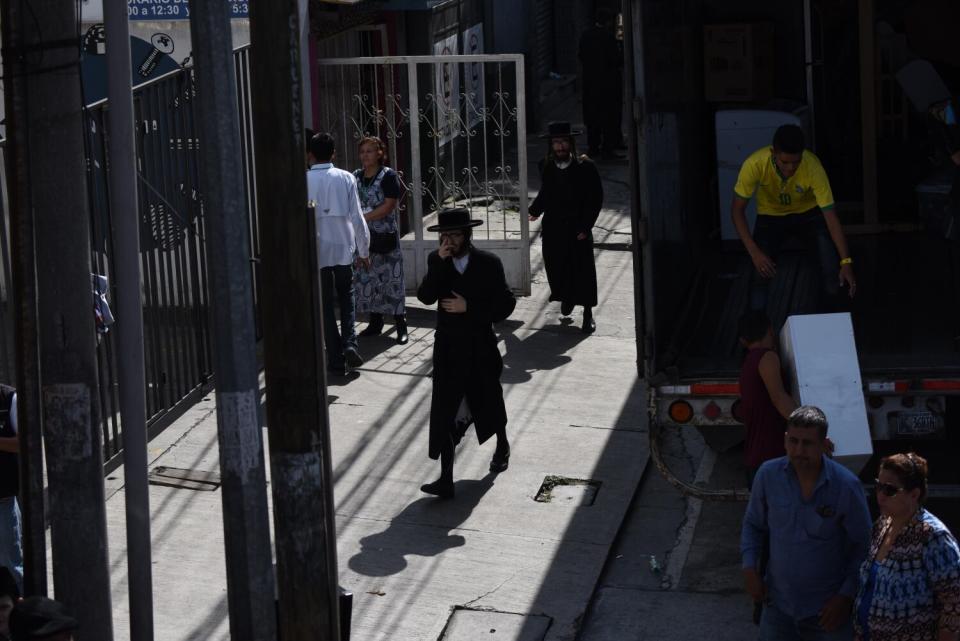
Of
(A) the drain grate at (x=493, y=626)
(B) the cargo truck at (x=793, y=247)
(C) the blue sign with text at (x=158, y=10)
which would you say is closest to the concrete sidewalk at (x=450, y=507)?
(A) the drain grate at (x=493, y=626)

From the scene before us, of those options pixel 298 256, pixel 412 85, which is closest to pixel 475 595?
pixel 298 256

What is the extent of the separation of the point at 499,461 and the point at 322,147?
8.71 feet

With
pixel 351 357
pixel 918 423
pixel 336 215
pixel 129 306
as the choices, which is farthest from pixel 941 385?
pixel 351 357

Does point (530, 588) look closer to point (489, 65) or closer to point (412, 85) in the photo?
point (412, 85)

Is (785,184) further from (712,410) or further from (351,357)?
(351,357)

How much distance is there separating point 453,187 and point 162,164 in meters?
3.31

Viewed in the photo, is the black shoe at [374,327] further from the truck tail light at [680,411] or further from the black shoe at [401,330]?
the truck tail light at [680,411]

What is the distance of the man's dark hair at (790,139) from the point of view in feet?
28.0

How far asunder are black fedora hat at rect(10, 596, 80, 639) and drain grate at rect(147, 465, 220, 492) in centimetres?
399

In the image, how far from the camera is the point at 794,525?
581 centimetres

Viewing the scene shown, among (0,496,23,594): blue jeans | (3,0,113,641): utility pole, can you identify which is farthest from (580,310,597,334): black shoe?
(3,0,113,641): utility pole

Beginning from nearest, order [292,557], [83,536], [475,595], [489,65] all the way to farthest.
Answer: [83,536] < [292,557] < [475,595] < [489,65]

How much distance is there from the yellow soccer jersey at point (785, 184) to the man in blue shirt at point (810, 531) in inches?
126

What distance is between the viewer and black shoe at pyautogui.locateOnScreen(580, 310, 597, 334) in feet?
39.2
